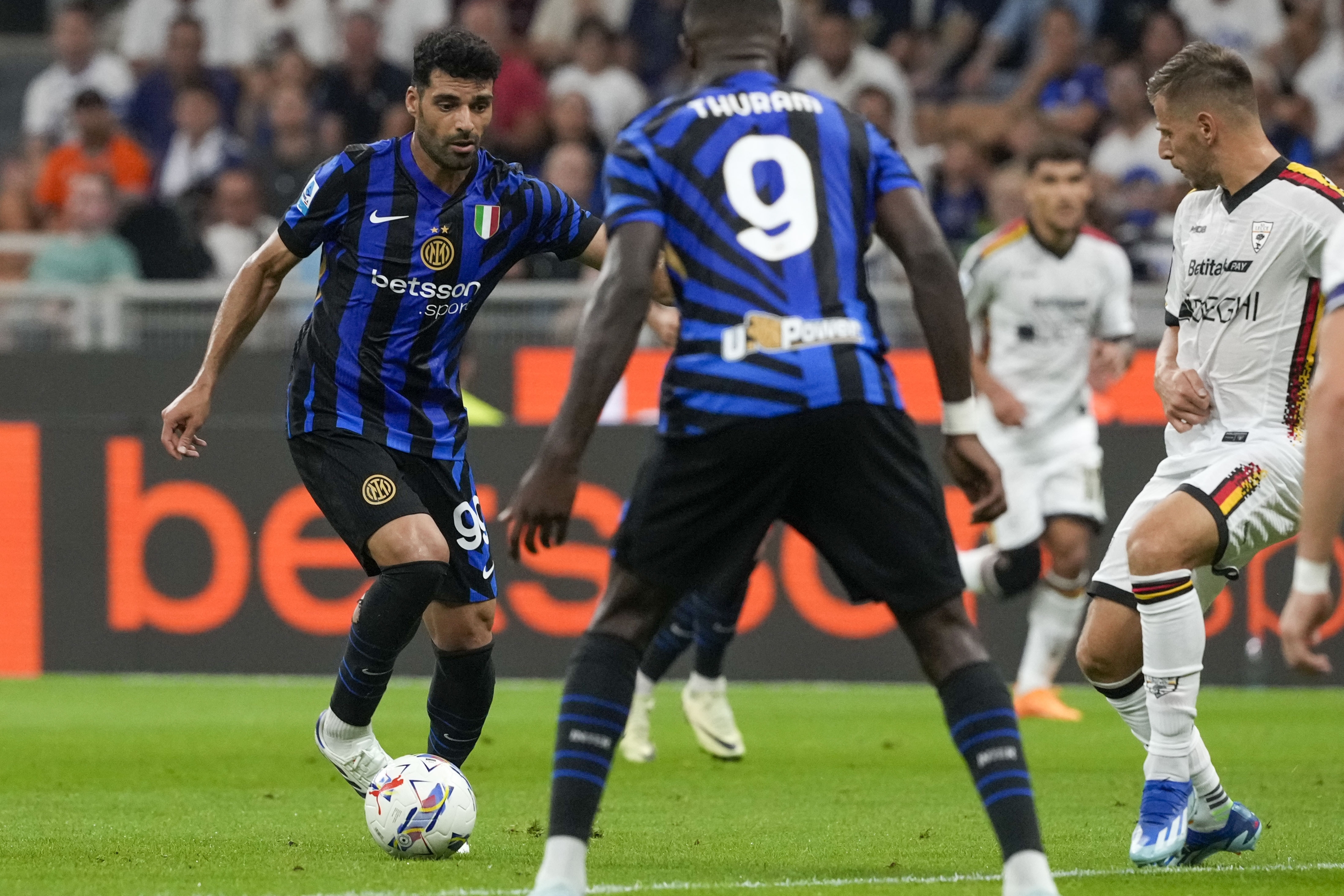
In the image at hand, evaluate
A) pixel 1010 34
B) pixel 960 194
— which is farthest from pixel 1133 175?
pixel 1010 34

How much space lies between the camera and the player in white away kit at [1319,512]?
3537 mm

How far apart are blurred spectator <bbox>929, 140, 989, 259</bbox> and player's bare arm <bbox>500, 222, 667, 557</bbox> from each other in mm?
10183

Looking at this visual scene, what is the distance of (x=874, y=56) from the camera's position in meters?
15.7

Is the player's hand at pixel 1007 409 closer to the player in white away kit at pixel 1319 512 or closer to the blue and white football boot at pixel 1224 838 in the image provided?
the blue and white football boot at pixel 1224 838

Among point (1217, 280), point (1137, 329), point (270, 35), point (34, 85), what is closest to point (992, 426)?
point (1137, 329)

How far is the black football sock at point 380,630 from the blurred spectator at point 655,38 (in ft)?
35.6

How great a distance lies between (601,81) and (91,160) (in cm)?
412

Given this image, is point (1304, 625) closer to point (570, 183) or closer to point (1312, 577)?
point (1312, 577)

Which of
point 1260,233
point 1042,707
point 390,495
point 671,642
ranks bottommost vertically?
point 1042,707

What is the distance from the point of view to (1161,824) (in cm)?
547

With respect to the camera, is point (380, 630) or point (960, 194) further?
point (960, 194)

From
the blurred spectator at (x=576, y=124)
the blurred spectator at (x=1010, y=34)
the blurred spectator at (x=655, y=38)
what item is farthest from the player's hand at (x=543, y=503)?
the blurred spectator at (x=1010, y=34)

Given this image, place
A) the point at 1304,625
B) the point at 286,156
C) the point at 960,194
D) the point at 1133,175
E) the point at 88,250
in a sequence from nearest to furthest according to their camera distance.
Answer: the point at 1304,625
the point at 88,250
the point at 1133,175
the point at 960,194
the point at 286,156

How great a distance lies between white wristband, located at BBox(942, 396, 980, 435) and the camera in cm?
430
